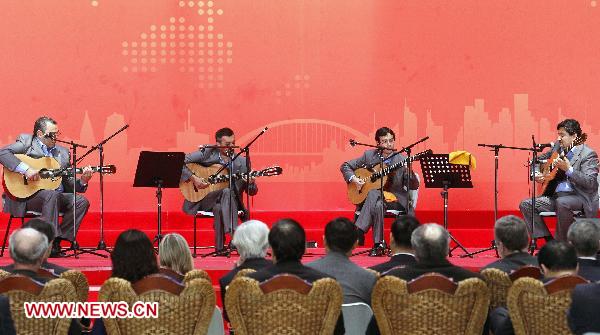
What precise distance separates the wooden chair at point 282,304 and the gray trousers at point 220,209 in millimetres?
4626

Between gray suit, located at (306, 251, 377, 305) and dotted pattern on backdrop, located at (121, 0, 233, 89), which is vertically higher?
dotted pattern on backdrop, located at (121, 0, 233, 89)

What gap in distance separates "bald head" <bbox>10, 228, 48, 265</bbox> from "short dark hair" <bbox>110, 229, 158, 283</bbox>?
36 cm

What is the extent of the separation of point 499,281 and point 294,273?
100cm

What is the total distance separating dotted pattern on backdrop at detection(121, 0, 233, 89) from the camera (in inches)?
413

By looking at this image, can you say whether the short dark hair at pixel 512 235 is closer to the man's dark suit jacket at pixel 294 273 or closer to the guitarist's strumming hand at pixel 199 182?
the man's dark suit jacket at pixel 294 273

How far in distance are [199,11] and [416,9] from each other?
2.30 m

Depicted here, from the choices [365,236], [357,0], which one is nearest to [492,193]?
[365,236]

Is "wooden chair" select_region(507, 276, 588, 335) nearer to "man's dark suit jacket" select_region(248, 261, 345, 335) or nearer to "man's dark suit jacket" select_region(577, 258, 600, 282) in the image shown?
"man's dark suit jacket" select_region(577, 258, 600, 282)

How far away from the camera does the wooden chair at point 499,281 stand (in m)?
4.72

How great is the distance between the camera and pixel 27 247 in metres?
4.57

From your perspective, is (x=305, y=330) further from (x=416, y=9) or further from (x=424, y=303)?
(x=416, y=9)

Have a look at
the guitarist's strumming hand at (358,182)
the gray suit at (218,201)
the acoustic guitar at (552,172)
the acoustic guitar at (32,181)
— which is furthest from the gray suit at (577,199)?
the acoustic guitar at (32,181)

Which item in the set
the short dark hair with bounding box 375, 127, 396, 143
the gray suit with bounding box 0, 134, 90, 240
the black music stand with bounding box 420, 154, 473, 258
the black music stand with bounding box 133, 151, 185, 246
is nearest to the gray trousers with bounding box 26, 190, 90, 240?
the gray suit with bounding box 0, 134, 90, 240

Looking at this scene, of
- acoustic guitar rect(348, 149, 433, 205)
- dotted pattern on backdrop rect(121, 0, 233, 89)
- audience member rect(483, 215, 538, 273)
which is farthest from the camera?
dotted pattern on backdrop rect(121, 0, 233, 89)
